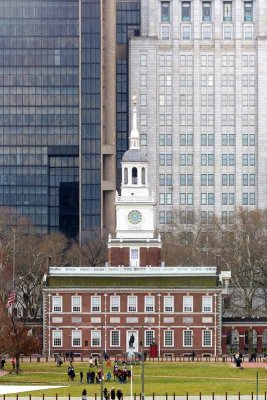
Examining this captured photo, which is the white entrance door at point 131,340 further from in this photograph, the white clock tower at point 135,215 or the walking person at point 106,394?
the walking person at point 106,394

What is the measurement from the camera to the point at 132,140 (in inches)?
7662

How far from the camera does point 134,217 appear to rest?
190 meters

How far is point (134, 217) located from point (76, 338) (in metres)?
16.4

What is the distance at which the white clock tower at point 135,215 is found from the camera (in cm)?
18900

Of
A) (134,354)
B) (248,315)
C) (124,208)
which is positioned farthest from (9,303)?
(248,315)

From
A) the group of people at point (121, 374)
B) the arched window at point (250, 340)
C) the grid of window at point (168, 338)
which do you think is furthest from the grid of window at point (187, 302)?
the group of people at point (121, 374)

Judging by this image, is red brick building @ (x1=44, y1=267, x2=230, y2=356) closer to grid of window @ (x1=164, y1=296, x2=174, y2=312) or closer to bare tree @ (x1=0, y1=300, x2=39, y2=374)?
grid of window @ (x1=164, y1=296, x2=174, y2=312)

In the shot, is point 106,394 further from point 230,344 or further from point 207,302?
point 230,344

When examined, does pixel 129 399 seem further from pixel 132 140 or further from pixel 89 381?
pixel 132 140

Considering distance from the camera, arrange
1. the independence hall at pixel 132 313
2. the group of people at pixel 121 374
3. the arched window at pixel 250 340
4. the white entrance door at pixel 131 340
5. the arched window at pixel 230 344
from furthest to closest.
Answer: the arched window at pixel 230 344, the arched window at pixel 250 340, the independence hall at pixel 132 313, the white entrance door at pixel 131 340, the group of people at pixel 121 374

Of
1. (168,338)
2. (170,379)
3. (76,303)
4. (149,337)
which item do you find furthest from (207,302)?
(170,379)

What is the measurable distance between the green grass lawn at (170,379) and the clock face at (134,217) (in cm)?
2809

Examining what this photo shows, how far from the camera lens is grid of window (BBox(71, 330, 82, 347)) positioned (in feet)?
596

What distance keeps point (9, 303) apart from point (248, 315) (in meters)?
40.5
